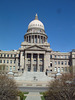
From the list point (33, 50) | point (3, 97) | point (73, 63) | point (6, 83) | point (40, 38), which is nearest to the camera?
point (3, 97)

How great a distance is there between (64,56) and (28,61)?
24.6 metres

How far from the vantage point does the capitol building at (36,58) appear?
231 ft

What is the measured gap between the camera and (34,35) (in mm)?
91000

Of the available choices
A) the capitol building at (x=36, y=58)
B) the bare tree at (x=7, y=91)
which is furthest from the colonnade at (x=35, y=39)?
the bare tree at (x=7, y=91)

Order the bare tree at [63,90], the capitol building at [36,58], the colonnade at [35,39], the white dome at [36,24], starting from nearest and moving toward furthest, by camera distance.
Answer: the bare tree at [63,90], the capitol building at [36,58], the colonnade at [35,39], the white dome at [36,24]

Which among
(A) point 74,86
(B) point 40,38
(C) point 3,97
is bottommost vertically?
(C) point 3,97

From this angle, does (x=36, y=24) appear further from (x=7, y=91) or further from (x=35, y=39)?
(x=7, y=91)

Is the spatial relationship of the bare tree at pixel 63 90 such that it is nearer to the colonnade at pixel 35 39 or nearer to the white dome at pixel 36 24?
the colonnade at pixel 35 39

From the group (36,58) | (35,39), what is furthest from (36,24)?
(36,58)

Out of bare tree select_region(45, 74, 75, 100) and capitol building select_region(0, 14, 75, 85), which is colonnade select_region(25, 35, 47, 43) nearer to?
capitol building select_region(0, 14, 75, 85)

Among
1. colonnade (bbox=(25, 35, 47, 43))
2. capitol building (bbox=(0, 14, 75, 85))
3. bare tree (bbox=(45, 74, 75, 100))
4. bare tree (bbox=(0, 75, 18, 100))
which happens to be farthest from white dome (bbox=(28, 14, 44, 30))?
bare tree (bbox=(0, 75, 18, 100))

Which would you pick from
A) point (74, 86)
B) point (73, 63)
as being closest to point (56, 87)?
point (74, 86)

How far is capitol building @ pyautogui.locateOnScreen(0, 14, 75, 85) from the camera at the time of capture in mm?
70500

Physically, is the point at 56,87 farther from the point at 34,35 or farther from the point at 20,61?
the point at 34,35
